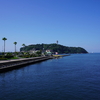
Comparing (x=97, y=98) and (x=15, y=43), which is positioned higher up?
(x=15, y=43)

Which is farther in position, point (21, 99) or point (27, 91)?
point (27, 91)

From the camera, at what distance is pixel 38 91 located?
63.7 ft

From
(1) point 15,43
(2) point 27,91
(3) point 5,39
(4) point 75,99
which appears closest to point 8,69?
(2) point 27,91

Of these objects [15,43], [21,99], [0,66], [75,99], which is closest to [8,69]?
[0,66]

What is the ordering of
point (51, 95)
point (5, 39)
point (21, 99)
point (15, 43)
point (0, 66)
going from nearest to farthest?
1. point (21, 99)
2. point (51, 95)
3. point (0, 66)
4. point (5, 39)
5. point (15, 43)

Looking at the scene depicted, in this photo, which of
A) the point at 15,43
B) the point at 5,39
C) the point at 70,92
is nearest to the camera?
the point at 70,92

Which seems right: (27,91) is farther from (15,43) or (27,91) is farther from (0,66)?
(15,43)

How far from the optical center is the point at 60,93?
1853 centimetres

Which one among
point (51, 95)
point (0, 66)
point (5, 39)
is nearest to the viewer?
point (51, 95)

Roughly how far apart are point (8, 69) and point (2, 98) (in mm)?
24071

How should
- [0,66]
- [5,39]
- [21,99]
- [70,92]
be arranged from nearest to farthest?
[21,99]
[70,92]
[0,66]
[5,39]

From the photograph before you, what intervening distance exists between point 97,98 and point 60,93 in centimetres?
488

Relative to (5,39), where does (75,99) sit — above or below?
below

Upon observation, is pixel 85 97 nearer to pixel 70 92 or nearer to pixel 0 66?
pixel 70 92
